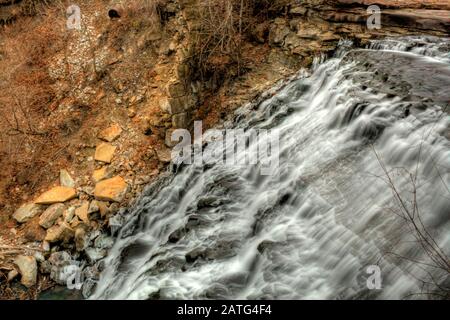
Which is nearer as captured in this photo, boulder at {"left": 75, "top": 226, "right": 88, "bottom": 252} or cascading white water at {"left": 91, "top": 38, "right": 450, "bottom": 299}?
cascading white water at {"left": 91, "top": 38, "right": 450, "bottom": 299}

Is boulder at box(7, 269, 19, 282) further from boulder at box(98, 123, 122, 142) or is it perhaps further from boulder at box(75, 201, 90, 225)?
boulder at box(98, 123, 122, 142)

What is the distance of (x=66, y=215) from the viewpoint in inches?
268

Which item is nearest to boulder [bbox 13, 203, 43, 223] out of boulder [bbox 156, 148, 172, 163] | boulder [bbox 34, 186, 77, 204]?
boulder [bbox 34, 186, 77, 204]

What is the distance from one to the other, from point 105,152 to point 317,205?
4.29 m

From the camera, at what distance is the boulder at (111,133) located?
774 centimetres

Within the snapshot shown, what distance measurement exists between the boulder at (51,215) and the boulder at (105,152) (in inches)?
44.0

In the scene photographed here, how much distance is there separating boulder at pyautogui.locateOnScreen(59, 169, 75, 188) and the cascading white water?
53.5 inches

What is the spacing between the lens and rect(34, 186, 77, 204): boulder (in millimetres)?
6988

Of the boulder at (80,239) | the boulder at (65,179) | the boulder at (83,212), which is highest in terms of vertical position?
the boulder at (65,179)

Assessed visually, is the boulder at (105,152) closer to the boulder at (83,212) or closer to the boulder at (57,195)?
the boulder at (57,195)

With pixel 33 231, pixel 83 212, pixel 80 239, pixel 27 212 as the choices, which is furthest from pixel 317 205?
pixel 27 212

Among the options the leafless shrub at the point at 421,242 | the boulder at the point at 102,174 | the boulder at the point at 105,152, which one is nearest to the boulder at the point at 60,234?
the boulder at the point at 102,174

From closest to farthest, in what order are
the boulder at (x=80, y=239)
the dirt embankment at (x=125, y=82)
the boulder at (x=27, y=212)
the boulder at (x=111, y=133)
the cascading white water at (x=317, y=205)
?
the cascading white water at (x=317, y=205) → the boulder at (x=80, y=239) → the boulder at (x=27, y=212) → the dirt embankment at (x=125, y=82) → the boulder at (x=111, y=133)
